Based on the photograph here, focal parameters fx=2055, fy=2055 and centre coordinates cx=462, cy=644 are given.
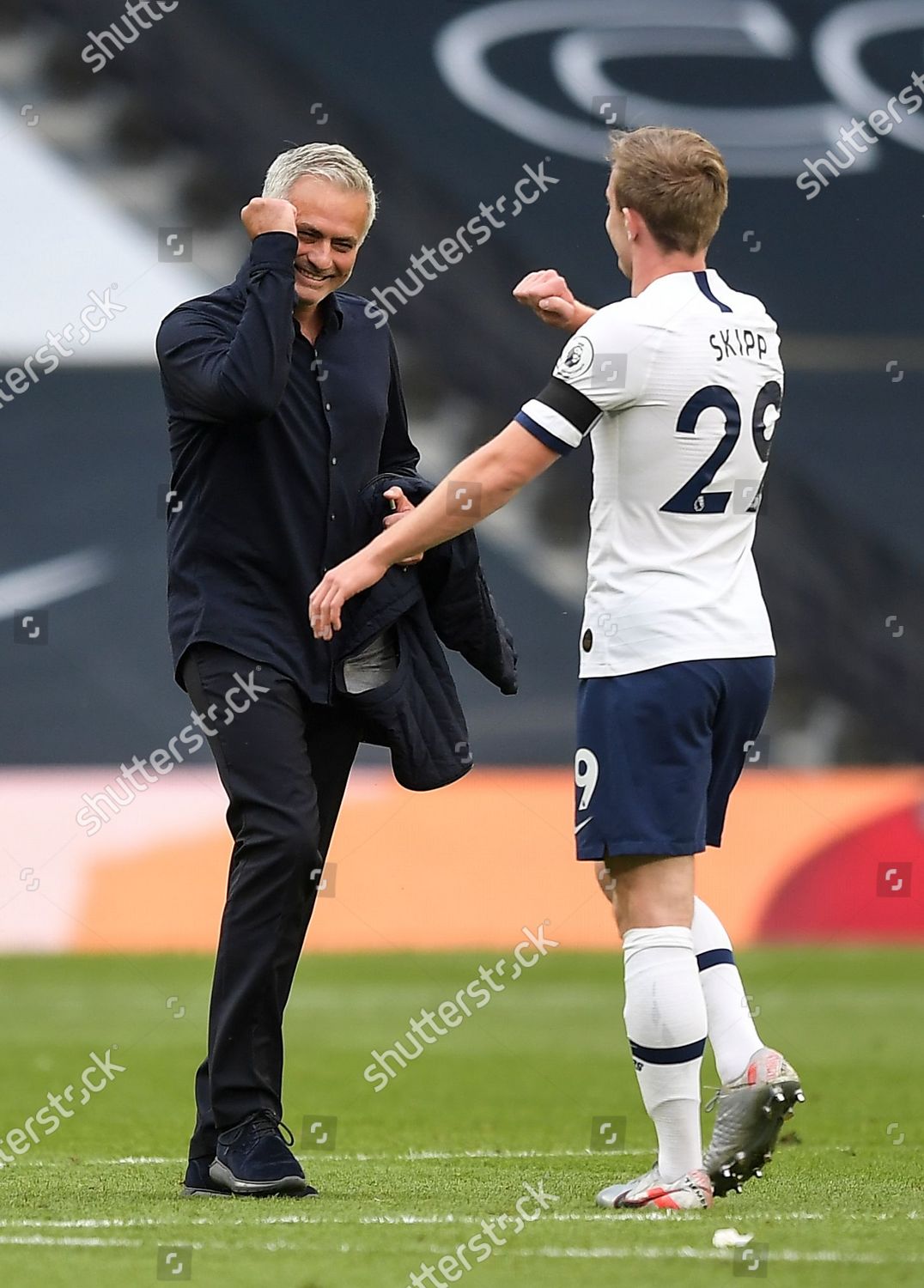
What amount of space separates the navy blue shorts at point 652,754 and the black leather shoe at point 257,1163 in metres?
0.79

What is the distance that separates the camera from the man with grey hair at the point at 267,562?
373cm

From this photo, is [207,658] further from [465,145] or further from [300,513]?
[465,145]

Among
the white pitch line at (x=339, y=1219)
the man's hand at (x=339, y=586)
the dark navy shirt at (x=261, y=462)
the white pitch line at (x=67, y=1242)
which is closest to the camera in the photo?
the white pitch line at (x=67, y=1242)

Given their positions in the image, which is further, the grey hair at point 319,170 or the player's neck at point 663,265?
the grey hair at point 319,170

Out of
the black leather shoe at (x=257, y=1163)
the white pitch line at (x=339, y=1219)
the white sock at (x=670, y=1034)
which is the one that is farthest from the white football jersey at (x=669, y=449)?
the black leather shoe at (x=257, y=1163)

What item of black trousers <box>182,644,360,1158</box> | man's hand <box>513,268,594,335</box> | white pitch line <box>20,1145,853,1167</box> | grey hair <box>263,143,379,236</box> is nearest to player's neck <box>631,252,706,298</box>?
man's hand <box>513,268,594,335</box>

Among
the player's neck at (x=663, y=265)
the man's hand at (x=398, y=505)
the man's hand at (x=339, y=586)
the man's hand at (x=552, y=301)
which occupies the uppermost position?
the player's neck at (x=663, y=265)

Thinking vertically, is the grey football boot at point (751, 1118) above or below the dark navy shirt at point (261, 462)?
below

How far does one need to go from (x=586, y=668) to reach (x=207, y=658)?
0.77 meters

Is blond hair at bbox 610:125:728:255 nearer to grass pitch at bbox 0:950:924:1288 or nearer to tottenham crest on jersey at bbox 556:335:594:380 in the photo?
tottenham crest on jersey at bbox 556:335:594:380

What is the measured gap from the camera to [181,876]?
9.56m

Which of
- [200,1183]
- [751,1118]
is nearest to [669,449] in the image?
[751,1118]

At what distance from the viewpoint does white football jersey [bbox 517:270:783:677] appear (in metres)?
3.40

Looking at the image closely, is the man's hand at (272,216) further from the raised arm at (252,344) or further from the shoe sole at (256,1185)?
→ the shoe sole at (256,1185)
